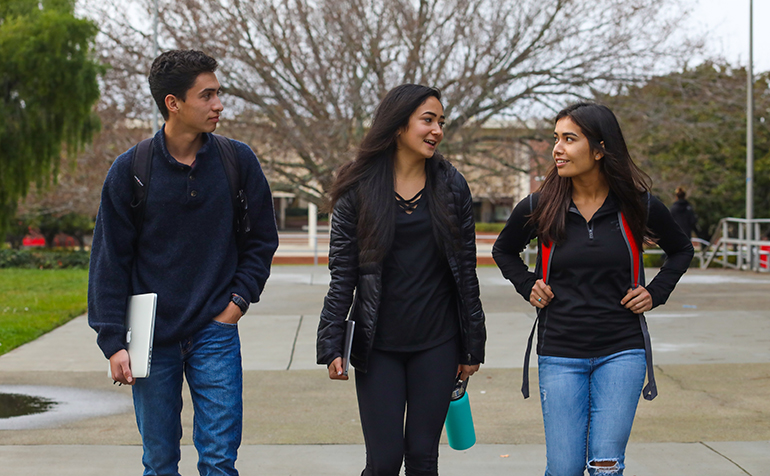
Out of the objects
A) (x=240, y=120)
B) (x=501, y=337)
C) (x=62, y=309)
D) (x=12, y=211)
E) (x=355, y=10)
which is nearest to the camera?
(x=501, y=337)

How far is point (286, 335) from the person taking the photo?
9641 millimetres

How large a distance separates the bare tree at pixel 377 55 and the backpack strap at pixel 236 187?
38.9 ft

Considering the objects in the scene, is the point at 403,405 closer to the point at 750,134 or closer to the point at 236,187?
the point at 236,187

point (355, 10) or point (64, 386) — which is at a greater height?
point (355, 10)

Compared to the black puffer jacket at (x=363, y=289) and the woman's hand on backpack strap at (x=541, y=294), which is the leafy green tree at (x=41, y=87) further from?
the woman's hand on backpack strap at (x=541, y=294)

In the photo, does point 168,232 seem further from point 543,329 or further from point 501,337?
point 501,337

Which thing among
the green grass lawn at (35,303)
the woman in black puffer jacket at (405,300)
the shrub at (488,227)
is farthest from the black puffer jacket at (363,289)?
the shrub at (488,227)

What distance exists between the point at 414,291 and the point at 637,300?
0.83m

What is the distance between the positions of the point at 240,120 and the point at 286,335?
728 cm

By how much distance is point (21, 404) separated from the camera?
624 cm

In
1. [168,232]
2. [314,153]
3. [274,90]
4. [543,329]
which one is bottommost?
[543,329]

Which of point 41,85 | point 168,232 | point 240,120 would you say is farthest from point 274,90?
point 168,232

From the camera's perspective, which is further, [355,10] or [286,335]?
[355,10]

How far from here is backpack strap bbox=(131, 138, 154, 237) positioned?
3.07m
